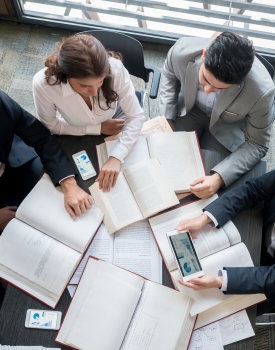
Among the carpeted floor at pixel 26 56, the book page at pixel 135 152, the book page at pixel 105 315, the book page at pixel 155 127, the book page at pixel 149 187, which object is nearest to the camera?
the book page at pixel 105 315

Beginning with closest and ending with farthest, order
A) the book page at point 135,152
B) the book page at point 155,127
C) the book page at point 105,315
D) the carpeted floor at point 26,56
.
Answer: the book page at point 105,315 → the book page at point 135,152 → the book page at point 155,127 → the carpeted floor at point 26,56

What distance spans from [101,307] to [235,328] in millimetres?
514

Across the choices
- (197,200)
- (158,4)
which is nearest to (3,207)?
(197,200)

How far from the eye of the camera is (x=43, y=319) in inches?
53.2

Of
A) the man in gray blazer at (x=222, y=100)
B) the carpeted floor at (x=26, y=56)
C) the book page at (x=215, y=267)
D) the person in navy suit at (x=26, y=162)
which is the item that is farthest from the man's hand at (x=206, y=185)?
the carpeted floor at (x=26, y=56)

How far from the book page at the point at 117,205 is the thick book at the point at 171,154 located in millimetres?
108

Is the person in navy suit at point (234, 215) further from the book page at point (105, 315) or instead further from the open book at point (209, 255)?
the book page at point (105, 315)

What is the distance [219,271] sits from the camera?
1.45 metres

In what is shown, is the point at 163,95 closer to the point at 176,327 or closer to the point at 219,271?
the point at 219,271

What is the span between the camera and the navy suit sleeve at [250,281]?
54.4 inches

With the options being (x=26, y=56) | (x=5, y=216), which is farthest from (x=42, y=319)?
(x=26, y=56)

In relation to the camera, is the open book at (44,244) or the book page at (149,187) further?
the book page at (149,187)

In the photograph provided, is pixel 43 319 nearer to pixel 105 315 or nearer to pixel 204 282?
pixel 105 315

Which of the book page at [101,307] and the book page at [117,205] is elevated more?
the book page at [117,205]
